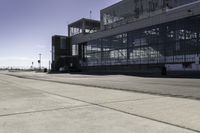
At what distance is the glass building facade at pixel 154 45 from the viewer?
2249 inches

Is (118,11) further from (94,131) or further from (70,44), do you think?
(94,131)

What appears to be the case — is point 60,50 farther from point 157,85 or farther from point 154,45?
point 157,85

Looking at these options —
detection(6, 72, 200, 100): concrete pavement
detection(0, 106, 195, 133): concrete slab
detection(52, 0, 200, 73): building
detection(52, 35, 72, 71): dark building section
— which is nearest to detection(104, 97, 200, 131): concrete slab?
detection(0, 106, 195, 133): concrete slab

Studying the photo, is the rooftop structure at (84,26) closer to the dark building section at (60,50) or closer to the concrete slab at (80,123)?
the dark building section at (60,50)

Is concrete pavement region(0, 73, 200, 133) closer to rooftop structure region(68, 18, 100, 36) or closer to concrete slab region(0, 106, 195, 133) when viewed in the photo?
concrete slab region(0, 106, 195, 133)

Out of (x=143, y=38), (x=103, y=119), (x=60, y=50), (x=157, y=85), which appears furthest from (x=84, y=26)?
(x=103, y=119)

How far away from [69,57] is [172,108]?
9551 centimetres

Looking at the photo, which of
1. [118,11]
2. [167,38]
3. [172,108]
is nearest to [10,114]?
[172,108]

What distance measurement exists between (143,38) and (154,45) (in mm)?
4416

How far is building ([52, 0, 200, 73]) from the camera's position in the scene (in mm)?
57469

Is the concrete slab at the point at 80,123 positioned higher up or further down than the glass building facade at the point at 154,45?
further down

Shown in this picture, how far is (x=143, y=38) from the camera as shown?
70.0m

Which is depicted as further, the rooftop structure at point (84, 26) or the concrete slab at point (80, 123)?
the rooftop structure at point (84, 26)

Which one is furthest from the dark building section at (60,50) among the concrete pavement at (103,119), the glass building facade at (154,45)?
the concrete pavement at (103,119)
